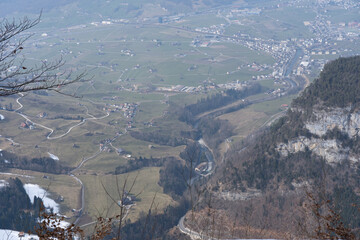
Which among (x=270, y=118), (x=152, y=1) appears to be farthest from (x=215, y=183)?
(x=152, y=1)

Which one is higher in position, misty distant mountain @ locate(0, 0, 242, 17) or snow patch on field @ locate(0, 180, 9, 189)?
misty distant mountain @ locate(0, 0, 242, 17)

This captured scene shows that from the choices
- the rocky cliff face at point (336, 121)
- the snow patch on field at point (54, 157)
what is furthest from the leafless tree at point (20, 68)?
the snow patch on field at point (54, 157)

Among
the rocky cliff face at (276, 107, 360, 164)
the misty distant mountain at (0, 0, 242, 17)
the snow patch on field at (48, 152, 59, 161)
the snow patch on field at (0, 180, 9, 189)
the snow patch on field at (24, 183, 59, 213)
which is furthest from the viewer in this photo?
the misty distant mountain at (0, 0, 242, 17)

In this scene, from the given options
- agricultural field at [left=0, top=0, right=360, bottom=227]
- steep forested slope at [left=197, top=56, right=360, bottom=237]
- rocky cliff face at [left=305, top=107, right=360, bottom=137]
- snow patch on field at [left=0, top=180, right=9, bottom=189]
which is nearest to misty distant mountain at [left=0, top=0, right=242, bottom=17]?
agricultural field at [left=0, top=0, right=360, bottom=227]

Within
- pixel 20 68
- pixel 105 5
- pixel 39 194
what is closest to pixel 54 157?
pixel 39 194

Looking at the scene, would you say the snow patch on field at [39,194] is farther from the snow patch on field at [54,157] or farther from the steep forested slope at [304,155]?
the steep forested slope at [304,155]

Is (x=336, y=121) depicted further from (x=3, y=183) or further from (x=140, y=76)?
(x=140, y=76)

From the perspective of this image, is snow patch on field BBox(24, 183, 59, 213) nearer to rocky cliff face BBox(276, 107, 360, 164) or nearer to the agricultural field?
the agricultural field

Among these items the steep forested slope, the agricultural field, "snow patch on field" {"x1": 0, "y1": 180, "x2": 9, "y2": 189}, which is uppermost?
the steep forested slope

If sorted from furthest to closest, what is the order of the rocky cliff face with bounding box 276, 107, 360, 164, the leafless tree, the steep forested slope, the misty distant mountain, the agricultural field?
the misty distant mountain < the agricultural field < the rocky cliff face with bounding box 276, 107, 360, 164 < the steep forested slope < the leafless tree
